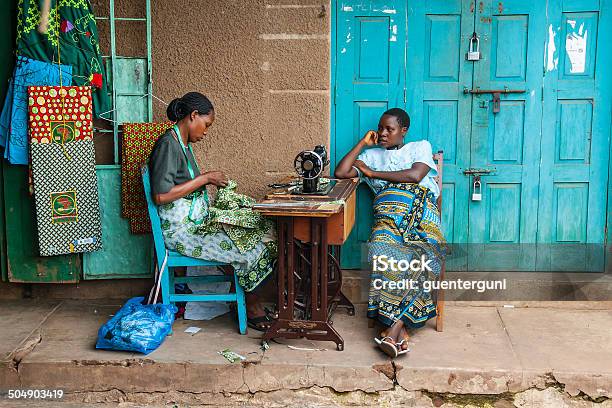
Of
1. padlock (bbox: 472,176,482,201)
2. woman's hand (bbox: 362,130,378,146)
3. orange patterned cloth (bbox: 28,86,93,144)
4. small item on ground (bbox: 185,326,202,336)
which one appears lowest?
small item on ground (bbox: 185,326,202,336)

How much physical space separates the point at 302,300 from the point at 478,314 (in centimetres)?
120

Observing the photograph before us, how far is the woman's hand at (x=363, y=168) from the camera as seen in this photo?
15.8 ft

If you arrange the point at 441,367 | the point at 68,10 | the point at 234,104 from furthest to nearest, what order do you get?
the point at 234,104 < the point at 68,10 < the point at 441,367

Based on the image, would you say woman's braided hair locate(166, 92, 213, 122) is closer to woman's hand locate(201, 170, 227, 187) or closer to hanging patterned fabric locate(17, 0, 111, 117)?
woman's hand locate(201, 170, 227, 187)

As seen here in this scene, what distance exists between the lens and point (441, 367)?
4.04m

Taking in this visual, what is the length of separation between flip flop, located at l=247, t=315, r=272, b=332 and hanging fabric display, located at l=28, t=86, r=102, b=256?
A: 1.25m

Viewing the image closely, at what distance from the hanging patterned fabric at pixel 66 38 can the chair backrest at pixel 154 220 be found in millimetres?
960

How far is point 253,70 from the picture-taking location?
5.07 m

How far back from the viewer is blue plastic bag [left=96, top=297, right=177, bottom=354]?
4172 mm

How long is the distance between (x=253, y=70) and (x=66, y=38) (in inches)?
49.1

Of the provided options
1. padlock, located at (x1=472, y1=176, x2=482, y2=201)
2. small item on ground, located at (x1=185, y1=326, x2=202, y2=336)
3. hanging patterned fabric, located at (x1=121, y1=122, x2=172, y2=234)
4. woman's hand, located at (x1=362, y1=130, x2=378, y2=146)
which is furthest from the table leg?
padlock, located at (x1=472, y1=176, x2=482, y2=201)

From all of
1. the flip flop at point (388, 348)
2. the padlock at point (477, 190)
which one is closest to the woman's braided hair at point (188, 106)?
the flip flop at point (388, 348)

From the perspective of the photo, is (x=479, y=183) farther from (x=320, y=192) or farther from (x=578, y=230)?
(x=320, y=192)

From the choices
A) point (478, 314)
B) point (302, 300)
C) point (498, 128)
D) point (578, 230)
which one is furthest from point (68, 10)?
point (578, 230)
